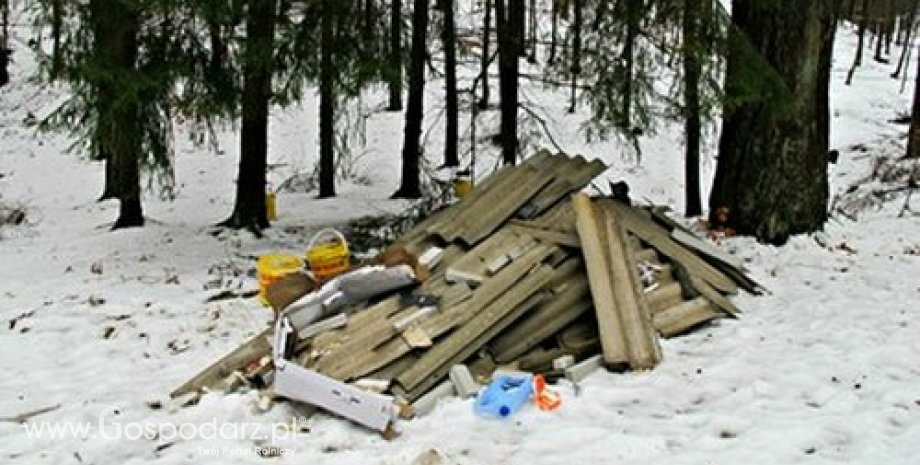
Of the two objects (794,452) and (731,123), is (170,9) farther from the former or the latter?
(794,452)

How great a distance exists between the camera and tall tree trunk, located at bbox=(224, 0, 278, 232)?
24.3ft

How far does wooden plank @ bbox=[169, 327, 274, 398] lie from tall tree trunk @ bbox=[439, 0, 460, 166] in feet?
21.0

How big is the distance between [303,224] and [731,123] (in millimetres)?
5258

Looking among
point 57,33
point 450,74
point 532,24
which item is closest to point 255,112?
point 57,33

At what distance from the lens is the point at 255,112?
8.47m

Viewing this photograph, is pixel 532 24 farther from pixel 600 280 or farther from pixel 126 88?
pixel 600 280

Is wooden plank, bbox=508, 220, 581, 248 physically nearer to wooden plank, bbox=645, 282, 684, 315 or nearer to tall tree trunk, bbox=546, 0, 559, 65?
wooden plank, bbox=645, 282, 684, 315

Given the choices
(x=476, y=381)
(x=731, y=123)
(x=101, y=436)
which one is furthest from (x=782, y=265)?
(x=101, y=436)

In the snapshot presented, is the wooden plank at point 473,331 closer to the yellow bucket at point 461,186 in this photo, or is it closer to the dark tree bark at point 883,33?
the yellow bucket at point 461,186

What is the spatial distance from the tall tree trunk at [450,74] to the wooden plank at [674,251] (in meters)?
5.13

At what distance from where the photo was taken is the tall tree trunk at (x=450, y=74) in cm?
1117

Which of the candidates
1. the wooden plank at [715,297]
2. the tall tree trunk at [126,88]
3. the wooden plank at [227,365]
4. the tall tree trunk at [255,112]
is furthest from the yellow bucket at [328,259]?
the wooden plank at [715,297]

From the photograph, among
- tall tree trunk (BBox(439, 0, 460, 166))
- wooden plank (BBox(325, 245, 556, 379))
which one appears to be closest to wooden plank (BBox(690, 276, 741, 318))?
wooden plank (BBox(325, 245, 556, 379))

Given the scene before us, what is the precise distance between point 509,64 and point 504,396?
5.94 m
